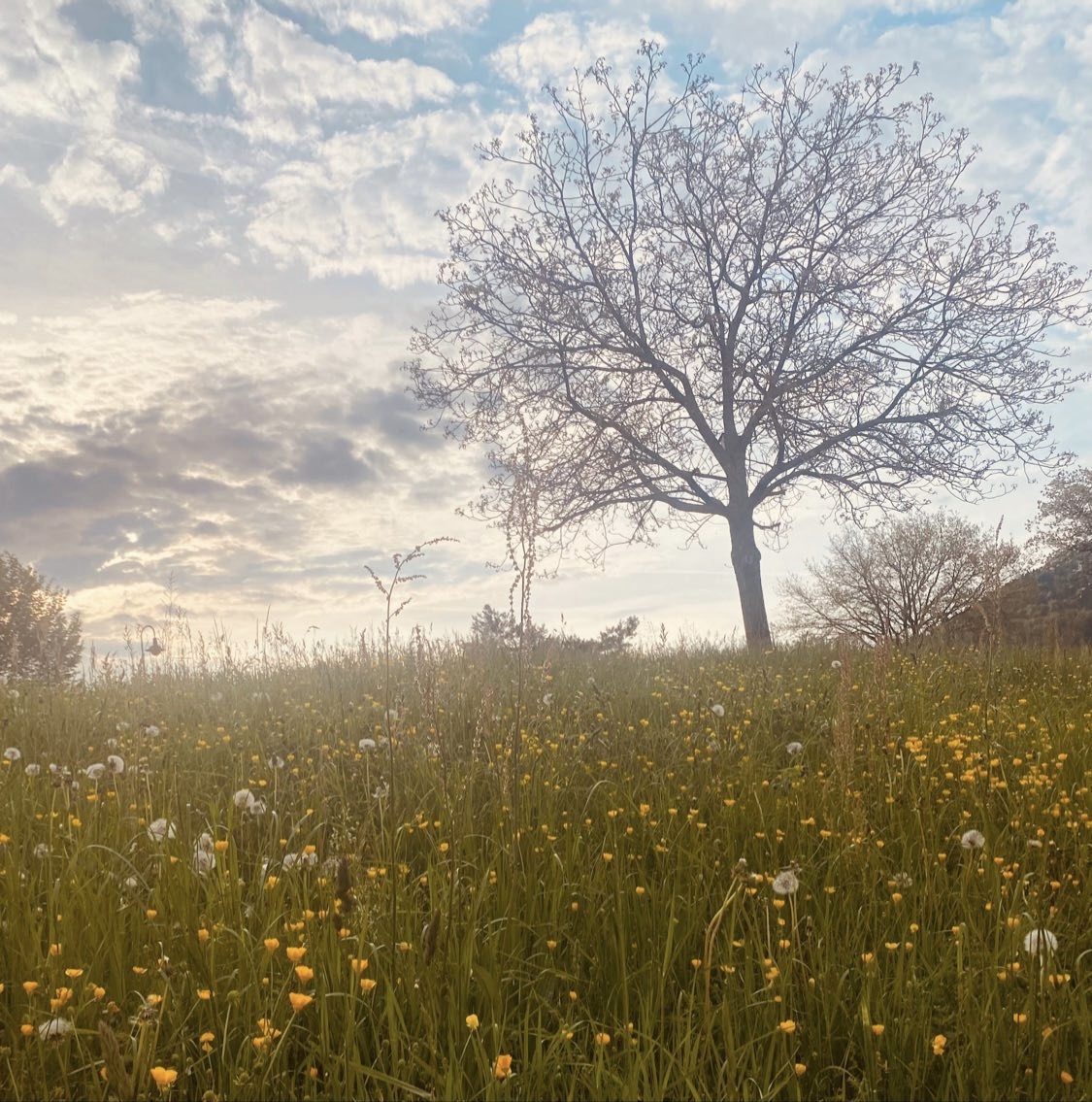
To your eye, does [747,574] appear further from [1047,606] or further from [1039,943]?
[1039,943]

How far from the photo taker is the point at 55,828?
4.11 metres

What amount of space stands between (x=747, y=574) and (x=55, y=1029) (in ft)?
48.9

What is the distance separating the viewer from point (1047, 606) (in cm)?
1755

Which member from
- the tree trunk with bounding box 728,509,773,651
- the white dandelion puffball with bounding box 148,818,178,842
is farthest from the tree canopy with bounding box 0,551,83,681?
the white dandelion puffball with bounding box 148,818,178,842

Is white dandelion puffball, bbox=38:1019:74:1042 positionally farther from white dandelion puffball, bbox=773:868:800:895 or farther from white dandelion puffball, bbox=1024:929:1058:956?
white dandelion puffball, bbox=1024:929:1058:956

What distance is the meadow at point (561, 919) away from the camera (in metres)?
2.29

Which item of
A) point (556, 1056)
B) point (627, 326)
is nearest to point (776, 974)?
point (556, 1056)

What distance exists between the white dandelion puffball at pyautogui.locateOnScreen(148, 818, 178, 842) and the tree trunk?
13372 mm

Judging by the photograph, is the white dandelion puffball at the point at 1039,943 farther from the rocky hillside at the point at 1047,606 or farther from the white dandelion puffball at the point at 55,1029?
the rocky hillside at the point at 1047,606

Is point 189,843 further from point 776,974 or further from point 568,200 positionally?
point 568,200

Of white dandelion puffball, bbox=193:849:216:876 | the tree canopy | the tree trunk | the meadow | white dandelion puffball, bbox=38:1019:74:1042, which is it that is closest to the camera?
white dandelion puffball, bbox=38:1019:74:1042

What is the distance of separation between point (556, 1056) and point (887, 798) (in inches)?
111

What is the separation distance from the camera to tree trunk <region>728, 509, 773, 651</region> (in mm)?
16031

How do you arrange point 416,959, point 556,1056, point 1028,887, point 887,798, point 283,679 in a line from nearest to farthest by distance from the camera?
point 556,1056 < point 416,959 < point 1028,887 < point 887,798 < point 283,679
